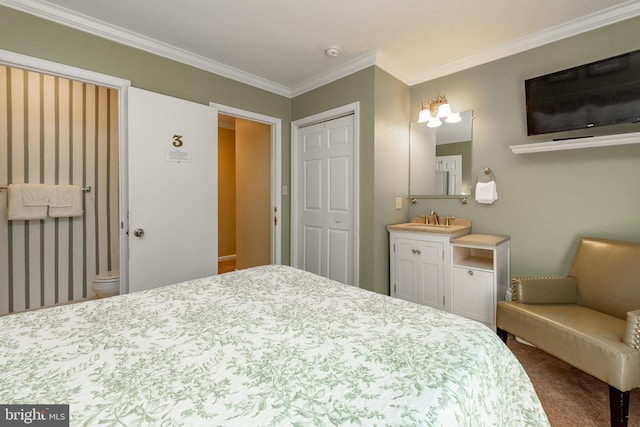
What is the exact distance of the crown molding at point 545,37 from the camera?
2008mm

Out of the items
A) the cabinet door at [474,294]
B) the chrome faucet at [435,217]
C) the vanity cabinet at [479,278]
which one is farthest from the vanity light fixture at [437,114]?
the cabinet door at [474,294]

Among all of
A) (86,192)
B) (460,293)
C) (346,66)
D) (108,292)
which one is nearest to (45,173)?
(86,192)

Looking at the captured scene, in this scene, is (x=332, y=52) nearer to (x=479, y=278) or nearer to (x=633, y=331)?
(x=479, y=278)

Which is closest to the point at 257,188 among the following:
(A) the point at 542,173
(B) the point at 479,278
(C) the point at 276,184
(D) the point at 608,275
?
(C) the point at 276,184

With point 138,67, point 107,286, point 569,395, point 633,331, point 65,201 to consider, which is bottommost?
point 569,395

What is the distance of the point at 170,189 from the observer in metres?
2.47

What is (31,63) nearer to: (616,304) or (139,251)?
(139,251)

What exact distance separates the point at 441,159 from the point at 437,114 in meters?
0.44

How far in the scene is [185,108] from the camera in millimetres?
2539

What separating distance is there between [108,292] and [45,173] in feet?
4.62

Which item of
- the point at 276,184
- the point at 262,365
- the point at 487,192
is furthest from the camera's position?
the point at 276,184

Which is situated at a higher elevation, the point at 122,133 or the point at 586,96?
the point at 586,96

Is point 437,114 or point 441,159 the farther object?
point 441,159

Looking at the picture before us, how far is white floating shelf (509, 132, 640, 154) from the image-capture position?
1.86 m
